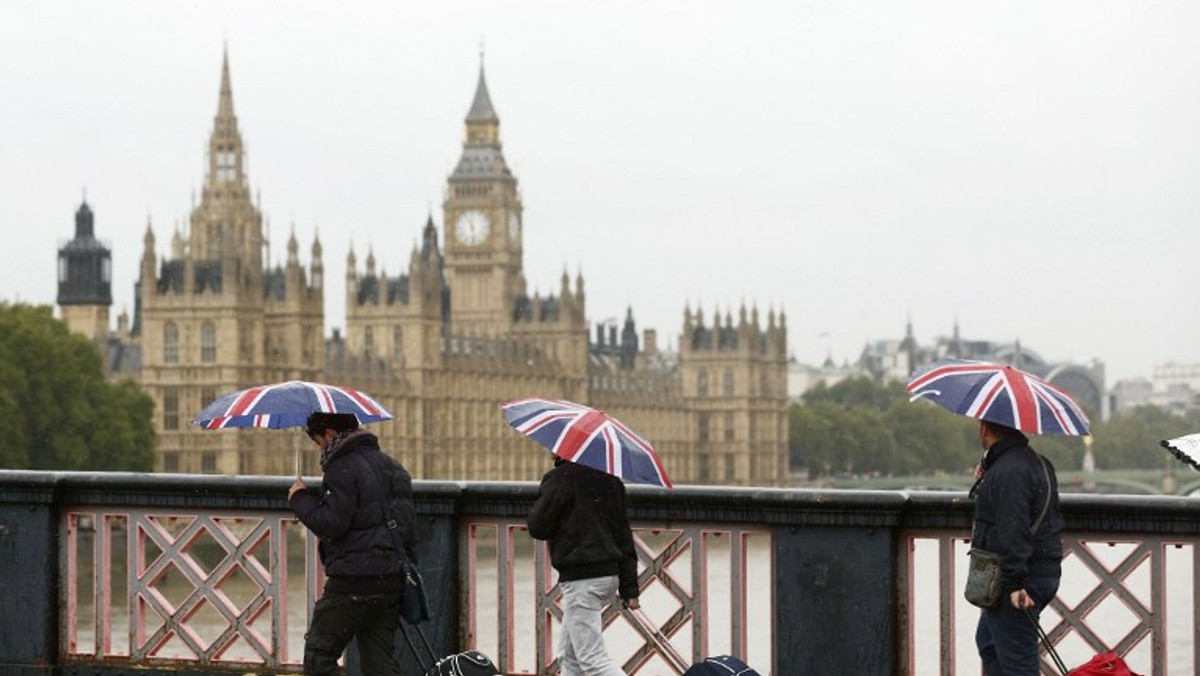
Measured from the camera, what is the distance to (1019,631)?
9.35 metres

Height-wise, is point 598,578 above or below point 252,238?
below

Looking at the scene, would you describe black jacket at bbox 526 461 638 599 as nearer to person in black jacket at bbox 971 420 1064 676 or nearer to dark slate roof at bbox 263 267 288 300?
person in black jacket at bbox 971 420 1064 676

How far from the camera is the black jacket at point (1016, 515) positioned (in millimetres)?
9156

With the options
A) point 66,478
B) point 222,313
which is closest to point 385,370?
point 222,313

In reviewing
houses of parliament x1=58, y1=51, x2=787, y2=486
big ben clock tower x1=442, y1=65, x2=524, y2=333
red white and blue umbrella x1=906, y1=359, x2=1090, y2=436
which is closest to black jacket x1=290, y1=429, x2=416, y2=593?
red white and blue umbrella x1=906, y1=359, x2=1090, y2=436

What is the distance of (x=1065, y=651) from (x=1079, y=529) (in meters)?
25.8

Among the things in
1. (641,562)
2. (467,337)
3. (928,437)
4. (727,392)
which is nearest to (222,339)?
(467,337)

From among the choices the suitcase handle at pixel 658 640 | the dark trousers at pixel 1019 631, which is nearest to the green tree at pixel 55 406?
the suitcase handle at pixel 658 640

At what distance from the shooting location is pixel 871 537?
10.2 m

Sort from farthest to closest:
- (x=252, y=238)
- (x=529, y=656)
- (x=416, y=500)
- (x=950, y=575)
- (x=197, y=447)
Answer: (x=252, y=238), (x=197, y=447), (x=529, y=656), (x=416, y=500), (x=950, y=575)

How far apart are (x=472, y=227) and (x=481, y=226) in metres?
0.54

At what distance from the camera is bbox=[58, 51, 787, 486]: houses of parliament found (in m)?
97.7

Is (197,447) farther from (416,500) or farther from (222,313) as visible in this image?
(416,500)

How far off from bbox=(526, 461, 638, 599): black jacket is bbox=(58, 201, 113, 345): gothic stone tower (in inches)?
4146
